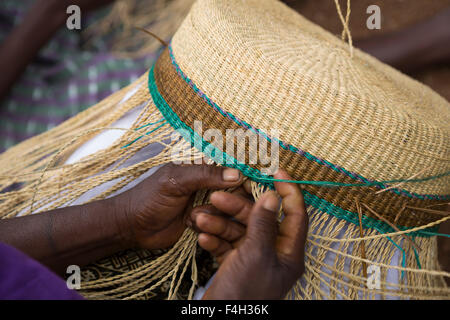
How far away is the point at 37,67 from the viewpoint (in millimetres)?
1405

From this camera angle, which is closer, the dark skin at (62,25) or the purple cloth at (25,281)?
the purple cloth at (25,281)

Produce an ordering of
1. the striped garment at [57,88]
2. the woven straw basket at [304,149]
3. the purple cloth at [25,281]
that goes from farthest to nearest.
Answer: the striped garment at [57,88] < the woven straw basket at [304,149] < the purple cloth at [25,281]

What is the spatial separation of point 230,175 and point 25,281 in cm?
40

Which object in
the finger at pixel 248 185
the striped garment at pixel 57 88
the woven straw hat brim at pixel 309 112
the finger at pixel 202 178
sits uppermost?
the striped garment at pixel 57 88

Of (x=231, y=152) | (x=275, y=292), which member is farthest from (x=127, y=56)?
(x=275, y=292)

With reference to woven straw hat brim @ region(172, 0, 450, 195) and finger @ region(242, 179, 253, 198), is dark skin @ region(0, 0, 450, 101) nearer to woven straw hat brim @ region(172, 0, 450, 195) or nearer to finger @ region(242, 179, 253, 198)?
woven straw hat brim @ region(172, 0, 450, 195)

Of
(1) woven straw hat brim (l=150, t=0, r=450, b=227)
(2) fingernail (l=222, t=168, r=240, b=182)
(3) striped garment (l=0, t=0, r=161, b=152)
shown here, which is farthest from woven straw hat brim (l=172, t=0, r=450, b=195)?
(3) striped garment (l=0, t=0, r=161, b=152)

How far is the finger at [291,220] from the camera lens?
0.63 meters

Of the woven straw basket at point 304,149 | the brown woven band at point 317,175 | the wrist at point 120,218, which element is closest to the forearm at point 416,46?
the woven straw basket at point 304,149

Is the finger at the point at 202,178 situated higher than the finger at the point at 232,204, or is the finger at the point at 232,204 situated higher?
the finger at the point at 202,178

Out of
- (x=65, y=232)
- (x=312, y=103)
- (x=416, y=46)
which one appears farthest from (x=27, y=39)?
(x=416, y=46)

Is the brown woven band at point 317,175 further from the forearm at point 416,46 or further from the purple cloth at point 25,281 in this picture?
the forearm at point 416,46

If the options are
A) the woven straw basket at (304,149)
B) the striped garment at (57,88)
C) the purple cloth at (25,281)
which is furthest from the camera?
the striped garment at (57,88)

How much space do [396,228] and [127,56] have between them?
119 cm
